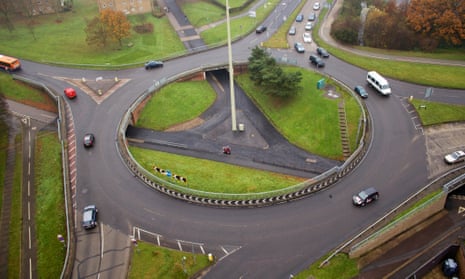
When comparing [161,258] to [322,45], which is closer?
[161,258]

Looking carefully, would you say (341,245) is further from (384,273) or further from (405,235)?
(405,235)

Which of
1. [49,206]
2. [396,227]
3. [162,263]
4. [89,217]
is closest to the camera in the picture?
[162,263]

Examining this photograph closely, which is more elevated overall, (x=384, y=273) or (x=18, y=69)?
(x=18, y=69)

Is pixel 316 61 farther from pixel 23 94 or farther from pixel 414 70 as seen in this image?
pixel 23 94

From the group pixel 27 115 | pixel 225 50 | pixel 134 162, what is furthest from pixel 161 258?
pixel 225 50

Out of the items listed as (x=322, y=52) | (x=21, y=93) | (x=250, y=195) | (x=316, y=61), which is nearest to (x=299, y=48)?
(x=322, y=52)

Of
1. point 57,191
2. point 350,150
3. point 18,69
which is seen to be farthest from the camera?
point 18,69
